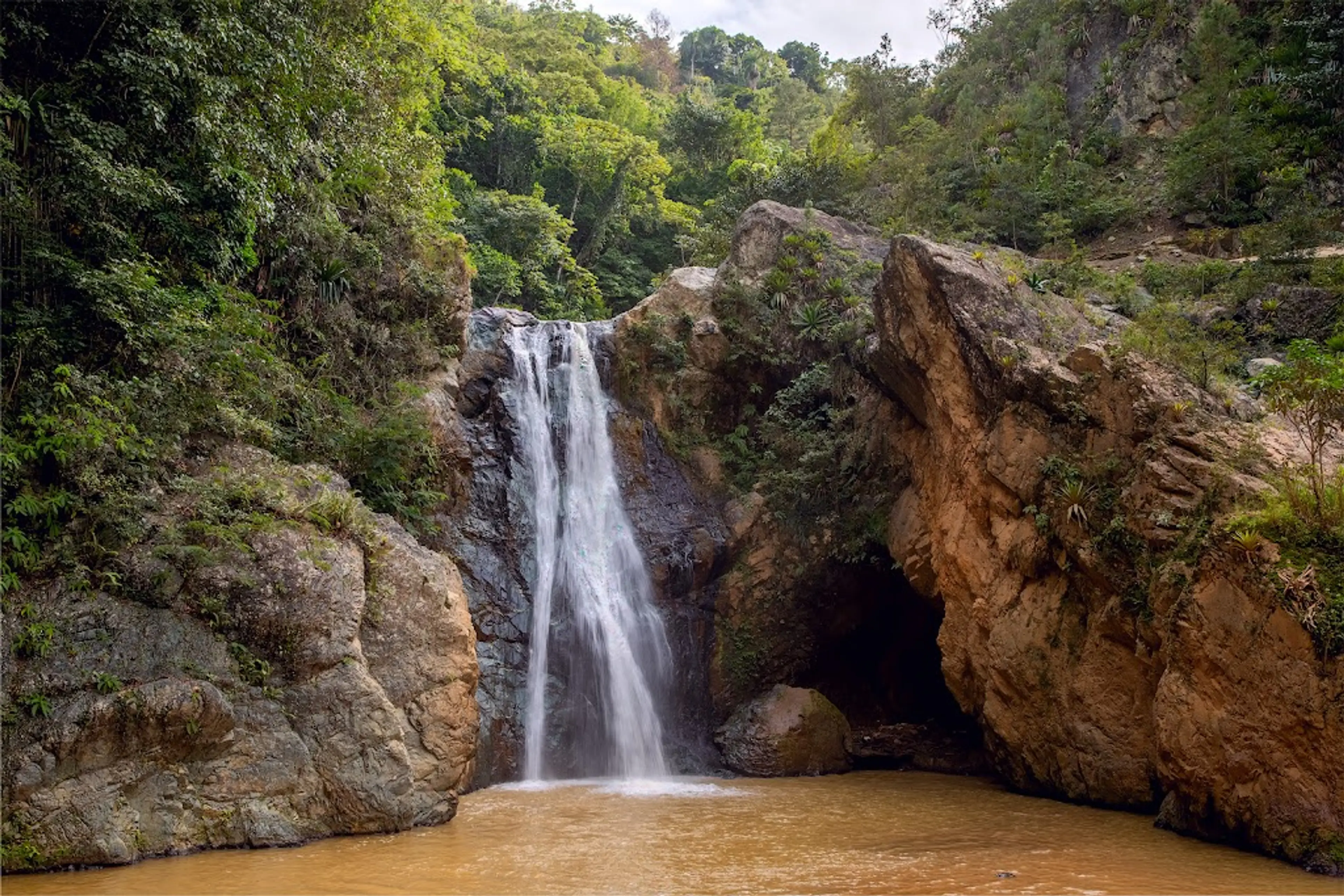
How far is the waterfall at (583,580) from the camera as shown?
48.5 feet

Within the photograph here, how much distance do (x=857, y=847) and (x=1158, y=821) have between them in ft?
13.3

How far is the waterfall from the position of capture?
48.5 feet

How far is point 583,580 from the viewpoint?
648 inches

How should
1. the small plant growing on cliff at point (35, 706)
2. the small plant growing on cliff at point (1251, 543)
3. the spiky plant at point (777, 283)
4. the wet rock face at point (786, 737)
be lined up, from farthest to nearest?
the spiky plant at point (777, 283) → the wet rock face at point (786, 737) → the small plant growing on cliff at point (1251, 543) → the small plant growing on cliff at point (35, 706)

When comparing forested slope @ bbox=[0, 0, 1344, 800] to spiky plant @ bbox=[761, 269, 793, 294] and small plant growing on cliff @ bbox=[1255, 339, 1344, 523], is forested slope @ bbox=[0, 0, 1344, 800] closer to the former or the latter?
small plant growing on cliff @ bbox=[1255, 339, 1344, 523]

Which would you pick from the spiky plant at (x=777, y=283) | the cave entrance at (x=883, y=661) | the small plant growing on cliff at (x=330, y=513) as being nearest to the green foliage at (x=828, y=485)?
the cave entrance at (x=883, y=661)

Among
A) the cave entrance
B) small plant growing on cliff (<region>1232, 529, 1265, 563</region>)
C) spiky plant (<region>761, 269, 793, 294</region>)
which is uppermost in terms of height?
spiky plant (<region>761, 269, 793, 294</region>)

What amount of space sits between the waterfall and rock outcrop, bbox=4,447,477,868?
3.83 m

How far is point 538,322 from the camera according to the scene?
67.8 feet

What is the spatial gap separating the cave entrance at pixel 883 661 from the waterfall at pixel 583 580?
134 inches

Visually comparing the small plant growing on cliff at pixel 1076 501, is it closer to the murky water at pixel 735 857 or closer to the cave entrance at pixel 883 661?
the murky water at pixel 735 857

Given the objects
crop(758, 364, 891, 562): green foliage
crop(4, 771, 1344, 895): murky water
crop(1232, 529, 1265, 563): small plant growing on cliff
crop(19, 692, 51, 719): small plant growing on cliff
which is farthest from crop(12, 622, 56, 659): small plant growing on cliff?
crop(758, 364, 891, 562): green foliage

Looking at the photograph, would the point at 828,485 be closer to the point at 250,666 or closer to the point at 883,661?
the point at 883,661

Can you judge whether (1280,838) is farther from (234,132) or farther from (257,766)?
(234,132)
